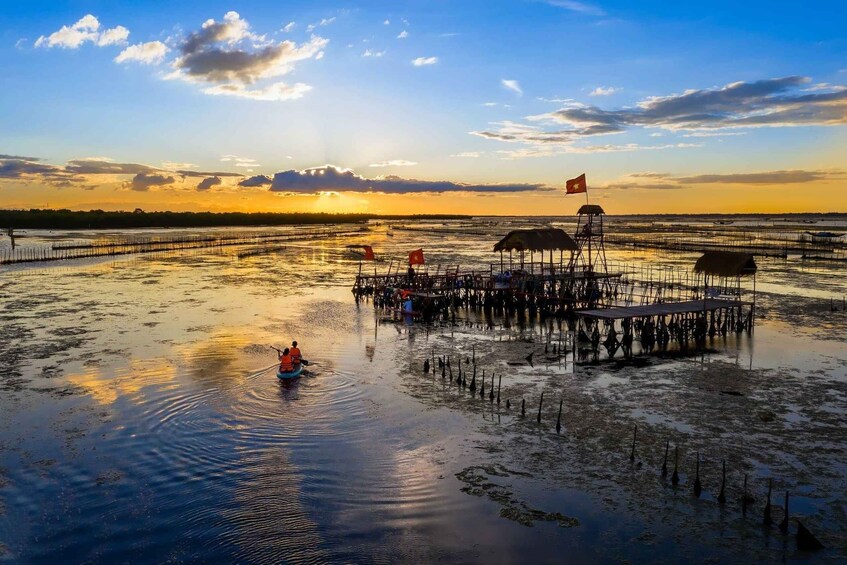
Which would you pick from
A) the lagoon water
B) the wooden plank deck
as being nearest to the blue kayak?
the lagoon water

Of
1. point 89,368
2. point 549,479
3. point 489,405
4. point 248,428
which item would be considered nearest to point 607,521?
point 549,479

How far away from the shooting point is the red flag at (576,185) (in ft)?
109

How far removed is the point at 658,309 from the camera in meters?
26.5

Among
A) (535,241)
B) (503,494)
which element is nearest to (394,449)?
(503,494)

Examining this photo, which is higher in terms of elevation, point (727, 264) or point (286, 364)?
point (727, 264)

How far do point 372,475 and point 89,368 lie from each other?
13.0 m

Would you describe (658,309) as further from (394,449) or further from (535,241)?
(394,449)

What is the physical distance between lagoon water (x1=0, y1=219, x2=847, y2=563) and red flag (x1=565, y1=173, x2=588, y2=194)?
10279mm

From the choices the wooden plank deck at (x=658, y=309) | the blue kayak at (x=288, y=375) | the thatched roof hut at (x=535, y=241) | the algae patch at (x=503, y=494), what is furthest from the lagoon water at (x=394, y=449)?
the thatched roof hut at (x=535, y=241)

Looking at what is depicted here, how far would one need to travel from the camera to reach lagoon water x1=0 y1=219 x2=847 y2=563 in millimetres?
10055

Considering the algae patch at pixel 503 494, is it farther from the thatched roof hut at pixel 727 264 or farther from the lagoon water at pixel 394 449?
the thatched roof hut at pixel 727 264

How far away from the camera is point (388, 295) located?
3594cm

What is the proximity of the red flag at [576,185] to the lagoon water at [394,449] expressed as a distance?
33.7 feet

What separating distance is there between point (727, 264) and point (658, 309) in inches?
183
